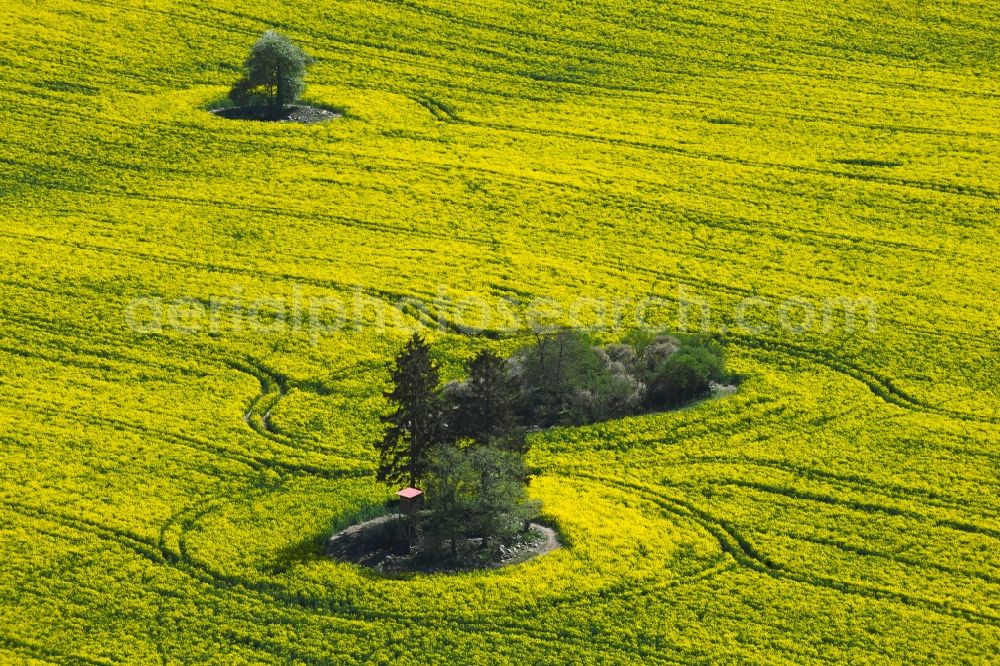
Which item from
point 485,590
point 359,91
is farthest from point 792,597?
point 359,91

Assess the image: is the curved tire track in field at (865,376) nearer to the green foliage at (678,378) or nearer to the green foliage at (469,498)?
the green foliage at (678,378)

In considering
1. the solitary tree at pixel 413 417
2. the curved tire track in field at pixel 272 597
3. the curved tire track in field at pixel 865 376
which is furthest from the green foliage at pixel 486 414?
the curved tire track in field at pixel 865 376

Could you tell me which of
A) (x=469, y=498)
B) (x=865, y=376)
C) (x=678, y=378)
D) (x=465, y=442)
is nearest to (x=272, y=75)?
(x=678, y=378)

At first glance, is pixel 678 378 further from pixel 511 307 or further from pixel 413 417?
pixel 413 417

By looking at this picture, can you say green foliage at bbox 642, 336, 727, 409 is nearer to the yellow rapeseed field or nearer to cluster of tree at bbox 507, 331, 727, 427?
cluster of tree at bbox 507, 331, 727, 427

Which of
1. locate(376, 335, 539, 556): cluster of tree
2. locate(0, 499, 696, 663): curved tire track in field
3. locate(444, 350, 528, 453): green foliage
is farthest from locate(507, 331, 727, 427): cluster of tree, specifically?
locate(0, 499, 696, 663): curved tire track in field

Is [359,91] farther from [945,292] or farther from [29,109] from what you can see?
[945,292]

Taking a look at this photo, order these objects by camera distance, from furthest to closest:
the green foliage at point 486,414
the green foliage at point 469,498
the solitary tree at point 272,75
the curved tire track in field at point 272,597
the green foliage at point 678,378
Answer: the solitary tree at point 272,75
the green foliage at point 678,378
the green foliage at point 486,414
the green foliage at point 469,498
the curved tire track in field at point 272,597
